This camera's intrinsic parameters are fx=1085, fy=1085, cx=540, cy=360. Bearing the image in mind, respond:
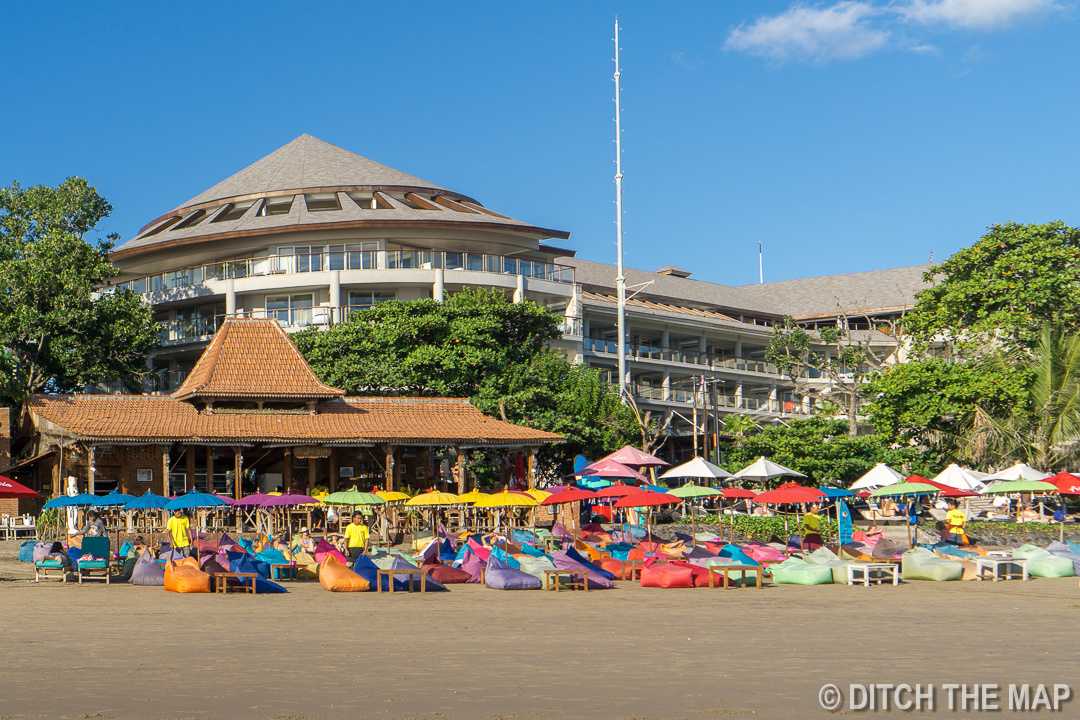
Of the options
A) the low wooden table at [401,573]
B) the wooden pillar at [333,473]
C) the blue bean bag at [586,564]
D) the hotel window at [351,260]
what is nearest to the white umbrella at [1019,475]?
the blue bean bag at [586,564]

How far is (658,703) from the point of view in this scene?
336 inches

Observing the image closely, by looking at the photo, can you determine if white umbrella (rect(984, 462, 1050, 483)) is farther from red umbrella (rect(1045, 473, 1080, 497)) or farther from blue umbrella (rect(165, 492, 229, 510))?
blue umbrella (rect(165, 492, 229, 510))

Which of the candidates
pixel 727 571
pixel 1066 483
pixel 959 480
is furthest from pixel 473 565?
pixel 1066 483

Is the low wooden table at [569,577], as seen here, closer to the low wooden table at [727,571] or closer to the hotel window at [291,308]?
the low wooden table at [727,571]

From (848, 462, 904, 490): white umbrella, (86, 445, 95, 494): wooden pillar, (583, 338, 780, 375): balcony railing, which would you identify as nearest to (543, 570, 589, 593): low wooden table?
(848, 462, 904, 490): white umbrella

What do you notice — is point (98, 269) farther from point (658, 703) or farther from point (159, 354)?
point (658, 703)

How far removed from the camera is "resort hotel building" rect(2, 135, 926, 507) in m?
45.9

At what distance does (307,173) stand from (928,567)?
38.7m

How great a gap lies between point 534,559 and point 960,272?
86.4ft

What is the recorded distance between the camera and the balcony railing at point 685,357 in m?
53.6

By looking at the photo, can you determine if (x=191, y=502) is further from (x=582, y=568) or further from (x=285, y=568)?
(x=582, y=568)

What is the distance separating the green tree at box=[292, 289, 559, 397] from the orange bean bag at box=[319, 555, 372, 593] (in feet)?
58.4

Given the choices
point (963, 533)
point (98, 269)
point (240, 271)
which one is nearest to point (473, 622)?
point (963, 533)

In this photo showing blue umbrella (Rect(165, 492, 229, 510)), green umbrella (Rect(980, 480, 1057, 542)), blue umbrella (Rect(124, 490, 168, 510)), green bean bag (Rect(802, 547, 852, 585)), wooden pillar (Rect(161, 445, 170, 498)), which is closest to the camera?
green bean bag (Rect(802, 547, 852, 585))
